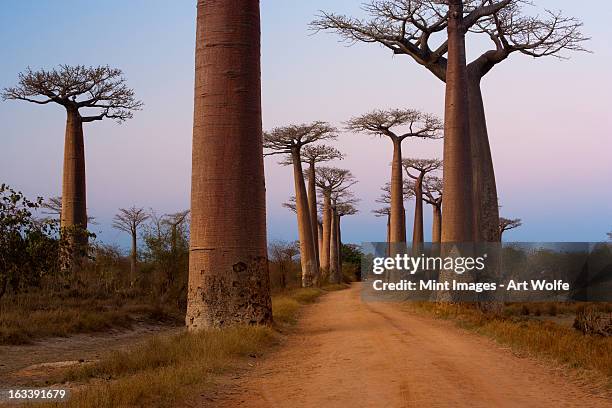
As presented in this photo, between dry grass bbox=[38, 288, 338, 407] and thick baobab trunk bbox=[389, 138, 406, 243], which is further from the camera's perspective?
thick baobab trunk bbox=[389, 138, 406, 243]

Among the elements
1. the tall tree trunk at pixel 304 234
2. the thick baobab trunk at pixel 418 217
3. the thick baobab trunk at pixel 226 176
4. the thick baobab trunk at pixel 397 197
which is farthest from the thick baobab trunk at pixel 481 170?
the thick baobab trunk at pixel 418 217

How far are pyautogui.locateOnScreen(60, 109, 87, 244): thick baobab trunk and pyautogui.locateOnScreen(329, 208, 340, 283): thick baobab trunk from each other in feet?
59.2

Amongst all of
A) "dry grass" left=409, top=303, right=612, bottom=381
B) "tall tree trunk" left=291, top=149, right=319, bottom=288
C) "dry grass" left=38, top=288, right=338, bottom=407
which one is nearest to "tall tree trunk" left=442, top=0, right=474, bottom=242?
"dry grass" left=409, top=303, right=612, bottom=381

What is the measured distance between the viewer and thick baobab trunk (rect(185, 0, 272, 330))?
7.76m

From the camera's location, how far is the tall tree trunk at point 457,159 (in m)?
12.1

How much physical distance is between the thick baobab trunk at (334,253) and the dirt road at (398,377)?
27709 mm

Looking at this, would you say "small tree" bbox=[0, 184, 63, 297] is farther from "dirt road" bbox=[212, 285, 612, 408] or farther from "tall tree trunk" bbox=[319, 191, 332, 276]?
"tall tree trunk" bbox=[319, 191, 332, 276]

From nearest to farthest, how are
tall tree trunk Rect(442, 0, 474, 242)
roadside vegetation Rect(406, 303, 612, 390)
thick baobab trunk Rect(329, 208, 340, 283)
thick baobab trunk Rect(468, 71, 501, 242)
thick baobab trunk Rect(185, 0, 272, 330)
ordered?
roadside vegetation Rect(406, 303, 612, 390) < thick baobab trunk Rect(185, 0, 272, 330) < tall tree trunk Rect(442, 0, 474, 242) < thick baobab trunk Rect(468, 71, 501, 242) < thick baobab trunk Rect(329, 208, 340, 283)

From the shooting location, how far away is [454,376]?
5.10 metres

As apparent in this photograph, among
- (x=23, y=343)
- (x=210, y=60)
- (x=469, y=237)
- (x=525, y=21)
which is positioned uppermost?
(x=525, y=21)

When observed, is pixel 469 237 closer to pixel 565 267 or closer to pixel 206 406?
pixel 206 406

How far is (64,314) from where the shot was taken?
11.4m

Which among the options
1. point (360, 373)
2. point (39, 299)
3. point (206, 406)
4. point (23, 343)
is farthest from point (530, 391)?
point (39, 299)

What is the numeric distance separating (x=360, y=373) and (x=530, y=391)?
120 cm
